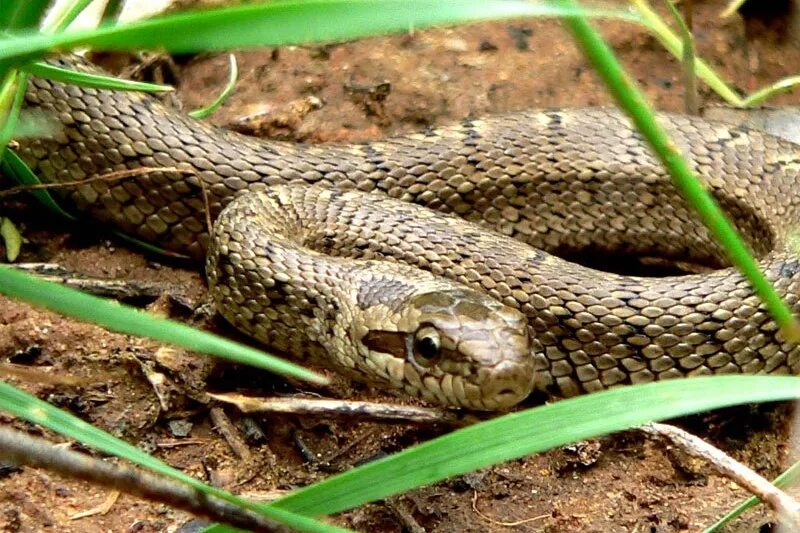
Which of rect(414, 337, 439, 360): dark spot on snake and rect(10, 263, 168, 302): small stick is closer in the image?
rect(414, 337, 439, 360): dark spot on snake

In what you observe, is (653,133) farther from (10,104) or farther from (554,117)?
(554,117)

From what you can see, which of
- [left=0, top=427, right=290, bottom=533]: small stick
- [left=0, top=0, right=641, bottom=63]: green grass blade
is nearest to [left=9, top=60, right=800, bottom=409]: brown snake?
[left=0, top=427, right=290, bottom=533]: small stick

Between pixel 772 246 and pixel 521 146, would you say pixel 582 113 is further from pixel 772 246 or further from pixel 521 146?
pixel 772 246

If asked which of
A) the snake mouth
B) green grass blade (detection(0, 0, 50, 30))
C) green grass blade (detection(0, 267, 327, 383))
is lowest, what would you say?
the snake mouth

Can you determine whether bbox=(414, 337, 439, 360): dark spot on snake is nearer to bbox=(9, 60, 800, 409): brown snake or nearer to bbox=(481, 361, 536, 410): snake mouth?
bbox=(9, 60, 800, 409): brown snake

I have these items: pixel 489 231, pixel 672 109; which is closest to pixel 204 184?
pixel 489 231

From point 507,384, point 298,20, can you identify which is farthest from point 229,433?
point 298,20

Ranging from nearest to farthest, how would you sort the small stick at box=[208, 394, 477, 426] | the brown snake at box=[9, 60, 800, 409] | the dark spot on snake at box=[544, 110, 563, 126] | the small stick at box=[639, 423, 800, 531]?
the small stick at box=[639, 423, 800, 531] → the small stick at box=[208, 394, 477, 426] → the brown snake at box=[9, 60, 800, 409] → the dark spot on snake at box=[544, 110, 563, 126]
